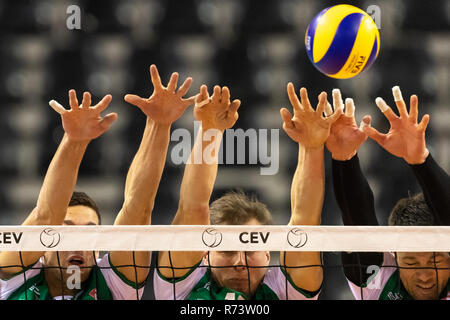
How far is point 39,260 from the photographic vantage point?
3.40m

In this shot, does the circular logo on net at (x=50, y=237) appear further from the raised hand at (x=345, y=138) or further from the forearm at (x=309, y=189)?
the raised hand at (x=345, y=138)

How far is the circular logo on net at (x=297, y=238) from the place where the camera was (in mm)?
2998

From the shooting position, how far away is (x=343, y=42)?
379 centimetres

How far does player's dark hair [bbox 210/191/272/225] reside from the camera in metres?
3.39

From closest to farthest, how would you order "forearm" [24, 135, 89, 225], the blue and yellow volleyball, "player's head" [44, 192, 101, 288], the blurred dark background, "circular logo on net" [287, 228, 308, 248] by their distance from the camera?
"circular logo on net" [287, 228, 308, 248] < "forearm" [24, 135, 89, 225] < "player's head" [44, 192, 101, 288] < the blue and yellow volleyball < the blurred dark background

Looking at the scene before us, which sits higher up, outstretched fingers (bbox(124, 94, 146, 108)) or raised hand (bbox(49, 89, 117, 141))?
outstretched fingers (bbox(124, 94, 146, 108))

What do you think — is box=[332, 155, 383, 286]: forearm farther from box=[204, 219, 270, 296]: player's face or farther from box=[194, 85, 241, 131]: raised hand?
box=[194, 85, 241, 131]: raised hand

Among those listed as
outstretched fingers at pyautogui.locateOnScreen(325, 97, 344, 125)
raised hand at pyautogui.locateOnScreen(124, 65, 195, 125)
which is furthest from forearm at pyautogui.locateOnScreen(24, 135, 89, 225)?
outstretched fingers at pyautogui.locateOnScreen(325, 97, 344, 125)

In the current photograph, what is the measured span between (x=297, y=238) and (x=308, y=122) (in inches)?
19.3

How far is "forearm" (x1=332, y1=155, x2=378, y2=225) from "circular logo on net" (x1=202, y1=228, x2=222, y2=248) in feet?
1.74
